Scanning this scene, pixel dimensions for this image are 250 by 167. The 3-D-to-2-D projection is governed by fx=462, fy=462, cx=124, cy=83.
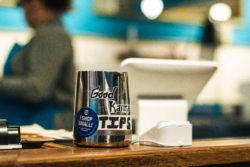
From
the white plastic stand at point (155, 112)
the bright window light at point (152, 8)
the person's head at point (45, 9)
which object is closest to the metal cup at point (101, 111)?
the white plastic stand at point (155, 112)

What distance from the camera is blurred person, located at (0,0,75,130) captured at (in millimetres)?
2117

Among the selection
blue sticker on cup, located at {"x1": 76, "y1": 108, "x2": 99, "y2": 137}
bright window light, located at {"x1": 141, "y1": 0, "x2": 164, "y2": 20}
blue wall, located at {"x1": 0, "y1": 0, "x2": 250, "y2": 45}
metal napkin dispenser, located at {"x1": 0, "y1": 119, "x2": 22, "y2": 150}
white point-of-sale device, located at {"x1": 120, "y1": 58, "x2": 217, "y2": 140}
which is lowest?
metal napkin dispenser, located at {"x1": 0, "y1": 119, "x2": 22, "y2": 150}

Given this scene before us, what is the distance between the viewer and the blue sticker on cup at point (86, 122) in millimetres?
1010

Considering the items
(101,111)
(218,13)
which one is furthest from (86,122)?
(218,13)

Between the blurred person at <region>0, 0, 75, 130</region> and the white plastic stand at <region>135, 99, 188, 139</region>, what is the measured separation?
0.84 metres

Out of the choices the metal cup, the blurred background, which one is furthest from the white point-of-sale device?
the blurred background

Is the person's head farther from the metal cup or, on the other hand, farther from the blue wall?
the metal cup

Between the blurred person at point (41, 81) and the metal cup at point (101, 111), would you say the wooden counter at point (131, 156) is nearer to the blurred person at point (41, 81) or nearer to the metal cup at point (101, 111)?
the metal cup at point (101, 111)

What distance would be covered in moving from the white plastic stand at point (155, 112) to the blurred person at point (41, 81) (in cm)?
84

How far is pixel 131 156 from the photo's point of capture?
878 mm

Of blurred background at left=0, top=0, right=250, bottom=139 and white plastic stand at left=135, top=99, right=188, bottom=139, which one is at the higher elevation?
blurred background at left=0, top=0, right=250, bottom=139

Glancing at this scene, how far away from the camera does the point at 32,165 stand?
30.8 inches

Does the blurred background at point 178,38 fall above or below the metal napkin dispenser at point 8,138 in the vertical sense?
above

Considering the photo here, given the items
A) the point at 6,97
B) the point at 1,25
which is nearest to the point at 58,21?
the point at 6,97
